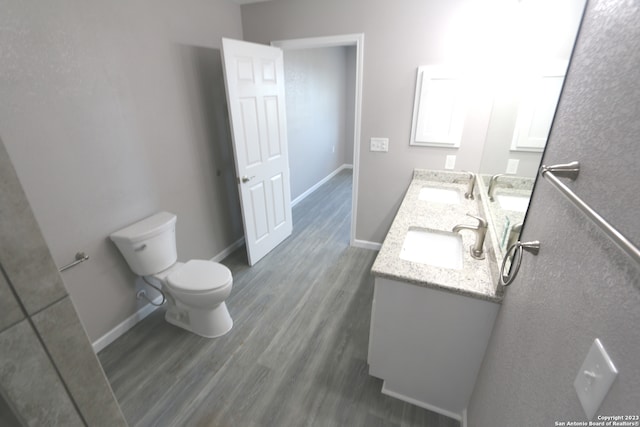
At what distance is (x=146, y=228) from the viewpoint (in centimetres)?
189

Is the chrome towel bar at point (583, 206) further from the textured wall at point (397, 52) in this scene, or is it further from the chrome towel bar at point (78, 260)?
the chrome towel bar at point (78, 260)

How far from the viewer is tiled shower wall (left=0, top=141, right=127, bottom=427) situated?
20.6 inches

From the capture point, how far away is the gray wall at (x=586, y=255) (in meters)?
0.46

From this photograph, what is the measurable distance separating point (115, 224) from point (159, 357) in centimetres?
89

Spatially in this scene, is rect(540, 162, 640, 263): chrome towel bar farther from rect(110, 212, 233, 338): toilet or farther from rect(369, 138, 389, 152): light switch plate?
rect(369, 138, 389, 152): light switch plate

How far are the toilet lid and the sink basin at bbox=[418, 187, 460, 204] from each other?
1.55m

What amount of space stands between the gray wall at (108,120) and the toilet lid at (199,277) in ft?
1.28

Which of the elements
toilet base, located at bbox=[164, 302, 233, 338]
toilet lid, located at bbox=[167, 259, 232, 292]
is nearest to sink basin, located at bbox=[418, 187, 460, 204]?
toilet lid, located at bbox=[167, 259, 232, 292]

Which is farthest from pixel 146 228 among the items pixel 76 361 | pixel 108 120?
pixel 76 361

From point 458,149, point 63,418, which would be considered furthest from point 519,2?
point 63,418

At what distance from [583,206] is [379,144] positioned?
2.16 metres

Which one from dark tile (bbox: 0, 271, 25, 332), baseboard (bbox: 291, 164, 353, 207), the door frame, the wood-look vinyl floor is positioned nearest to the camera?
dark tile (bbox: 0, 271, 25, 332)

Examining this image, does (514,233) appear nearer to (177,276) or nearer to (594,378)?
(594,378)

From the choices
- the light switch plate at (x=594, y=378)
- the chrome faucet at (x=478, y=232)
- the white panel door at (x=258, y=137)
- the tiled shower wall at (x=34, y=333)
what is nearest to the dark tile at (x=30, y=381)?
the tiled shower wall at (x=34, y=333)
